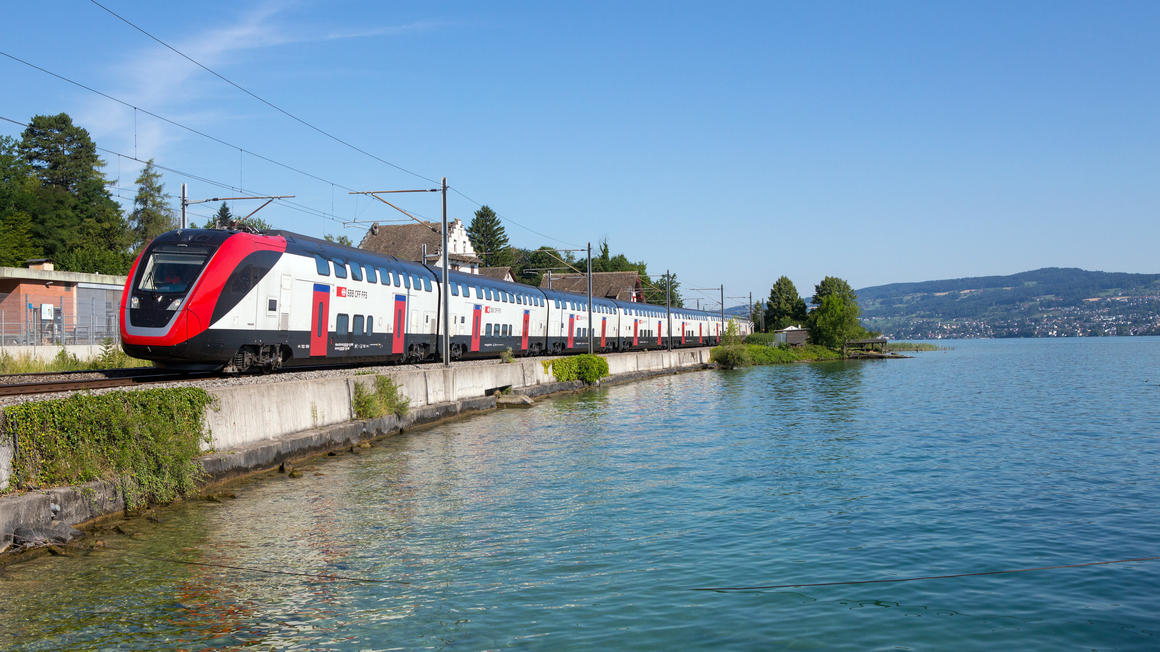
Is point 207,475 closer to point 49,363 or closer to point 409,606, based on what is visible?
point 409,606

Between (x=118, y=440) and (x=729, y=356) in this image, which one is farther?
(x=729, y=356)

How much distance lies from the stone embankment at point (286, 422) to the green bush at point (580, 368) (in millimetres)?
3071

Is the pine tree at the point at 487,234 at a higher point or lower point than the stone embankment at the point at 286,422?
higher

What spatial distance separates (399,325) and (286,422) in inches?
509

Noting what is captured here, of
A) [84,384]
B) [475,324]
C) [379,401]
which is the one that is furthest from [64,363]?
[475,324]

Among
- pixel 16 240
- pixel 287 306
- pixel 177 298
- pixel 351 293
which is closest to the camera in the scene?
pixel 177 298

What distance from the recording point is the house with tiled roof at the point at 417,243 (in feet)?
262

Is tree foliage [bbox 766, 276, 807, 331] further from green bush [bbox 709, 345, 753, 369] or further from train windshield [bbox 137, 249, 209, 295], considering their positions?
A: train windshield [bbox 137, 249, 209, 295]

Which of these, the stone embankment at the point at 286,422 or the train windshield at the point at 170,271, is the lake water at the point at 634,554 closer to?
the stone embankment at the point at 286,422

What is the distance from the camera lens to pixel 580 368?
45.4 meters

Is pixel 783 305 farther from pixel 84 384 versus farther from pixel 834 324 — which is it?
pixel 84 384

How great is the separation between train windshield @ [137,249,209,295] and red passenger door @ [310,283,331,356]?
16.6 ft

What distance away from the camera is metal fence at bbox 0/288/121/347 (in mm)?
38000

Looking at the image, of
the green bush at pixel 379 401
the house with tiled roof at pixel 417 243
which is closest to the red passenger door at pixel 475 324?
the green bush at pixel 379 401
